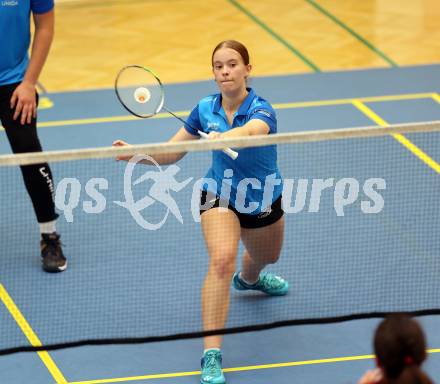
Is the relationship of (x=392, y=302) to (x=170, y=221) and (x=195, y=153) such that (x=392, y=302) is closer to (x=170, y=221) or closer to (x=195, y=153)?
(x=170, y=221)

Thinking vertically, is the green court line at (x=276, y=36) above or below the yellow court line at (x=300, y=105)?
above

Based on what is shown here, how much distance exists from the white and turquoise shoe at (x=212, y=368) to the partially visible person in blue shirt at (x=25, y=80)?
67.5 inches

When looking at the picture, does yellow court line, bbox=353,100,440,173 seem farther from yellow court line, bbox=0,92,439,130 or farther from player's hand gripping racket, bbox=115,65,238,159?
player's hand gripping racket, bbox=115,65,238,159

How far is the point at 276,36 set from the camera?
12812mm

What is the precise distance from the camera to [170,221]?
27.1ft

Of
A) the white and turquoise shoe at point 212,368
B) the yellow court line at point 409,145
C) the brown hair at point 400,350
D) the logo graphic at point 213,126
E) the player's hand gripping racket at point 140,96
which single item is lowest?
the brown hair at point 400,350

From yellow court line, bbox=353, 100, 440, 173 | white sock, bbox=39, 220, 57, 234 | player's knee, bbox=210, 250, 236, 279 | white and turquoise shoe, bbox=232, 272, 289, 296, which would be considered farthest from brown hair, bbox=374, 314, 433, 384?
yellow court line, bbox=353, 100, 440, 173

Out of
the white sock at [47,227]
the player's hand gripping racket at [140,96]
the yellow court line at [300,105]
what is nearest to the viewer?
the player's hand gripping racket at [140,96]

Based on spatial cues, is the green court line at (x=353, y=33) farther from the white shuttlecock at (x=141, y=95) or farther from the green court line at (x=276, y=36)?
the white shuttlecock at (x=141, y=95)

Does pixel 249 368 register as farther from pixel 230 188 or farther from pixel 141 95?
pixel 141 95

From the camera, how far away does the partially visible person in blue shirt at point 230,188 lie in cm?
625

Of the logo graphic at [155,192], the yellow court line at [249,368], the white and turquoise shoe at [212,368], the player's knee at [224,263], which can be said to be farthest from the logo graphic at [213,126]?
the logo graphic at [155,192]

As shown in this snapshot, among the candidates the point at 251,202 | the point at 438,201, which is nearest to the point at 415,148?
the point at 438,201

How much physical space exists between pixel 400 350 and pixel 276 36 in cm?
935
